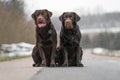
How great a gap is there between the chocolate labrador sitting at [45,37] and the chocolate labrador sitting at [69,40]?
283mm

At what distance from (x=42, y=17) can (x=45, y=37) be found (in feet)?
1.87

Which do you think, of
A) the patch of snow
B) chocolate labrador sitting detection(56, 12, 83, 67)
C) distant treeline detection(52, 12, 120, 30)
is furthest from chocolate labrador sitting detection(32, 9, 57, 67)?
distant treeline detection(52, 12, 120, 30)

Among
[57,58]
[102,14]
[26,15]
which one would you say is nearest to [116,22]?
[102,14]

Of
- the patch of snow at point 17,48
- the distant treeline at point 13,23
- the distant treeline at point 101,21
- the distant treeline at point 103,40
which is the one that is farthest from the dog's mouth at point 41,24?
the distant treeline at point 101,21

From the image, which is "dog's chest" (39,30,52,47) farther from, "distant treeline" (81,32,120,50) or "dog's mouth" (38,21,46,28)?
"distant treeline" (81,32,120,50)

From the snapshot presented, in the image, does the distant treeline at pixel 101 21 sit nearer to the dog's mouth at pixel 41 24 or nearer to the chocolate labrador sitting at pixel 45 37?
the chocolate labrador sitting at pixel 45 37

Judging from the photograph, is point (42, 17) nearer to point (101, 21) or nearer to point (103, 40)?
point (103, 40)

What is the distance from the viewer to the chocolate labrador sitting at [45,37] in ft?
37.2

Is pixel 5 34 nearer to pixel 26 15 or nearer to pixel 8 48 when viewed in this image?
pixel 8 48

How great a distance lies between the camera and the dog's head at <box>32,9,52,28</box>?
11220 mm

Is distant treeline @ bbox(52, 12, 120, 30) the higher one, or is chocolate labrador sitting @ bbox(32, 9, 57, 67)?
chocolate labrador sitting @ bbox(32, 9, 57, 67)

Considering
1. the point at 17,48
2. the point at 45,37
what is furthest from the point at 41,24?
the point at 17,48

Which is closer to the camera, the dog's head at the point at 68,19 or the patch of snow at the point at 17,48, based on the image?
the dog's head at the point at 68,19

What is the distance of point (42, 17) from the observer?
1121cm
